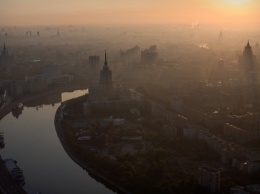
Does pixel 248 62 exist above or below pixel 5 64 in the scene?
above

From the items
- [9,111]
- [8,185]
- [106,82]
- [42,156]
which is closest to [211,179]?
[8,185]

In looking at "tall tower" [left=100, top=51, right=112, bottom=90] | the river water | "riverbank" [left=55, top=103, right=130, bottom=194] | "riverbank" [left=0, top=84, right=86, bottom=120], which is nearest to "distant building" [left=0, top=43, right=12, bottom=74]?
"riverbank" [left=0, top=84, right=86, bottom=120]

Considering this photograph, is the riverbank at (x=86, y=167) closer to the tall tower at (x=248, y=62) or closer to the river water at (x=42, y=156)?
the river water at (x=42, y=156)

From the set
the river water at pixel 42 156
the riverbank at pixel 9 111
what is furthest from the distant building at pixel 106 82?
the riverbank at pixel 9 111

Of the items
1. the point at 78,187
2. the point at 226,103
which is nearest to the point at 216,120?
the point at 226,103

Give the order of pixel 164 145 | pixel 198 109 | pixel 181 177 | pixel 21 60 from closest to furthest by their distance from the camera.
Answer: pixel 181 177
pixel 164 145
pixel 198 109
pixel 21 60

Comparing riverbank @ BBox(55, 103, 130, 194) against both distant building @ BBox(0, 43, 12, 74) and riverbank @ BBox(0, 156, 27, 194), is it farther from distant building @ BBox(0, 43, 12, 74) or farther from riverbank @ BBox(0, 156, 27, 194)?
distant building @ BBox(0, 43, 12, 74)

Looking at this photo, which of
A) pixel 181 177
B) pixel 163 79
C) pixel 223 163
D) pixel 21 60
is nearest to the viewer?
pixel 181 177

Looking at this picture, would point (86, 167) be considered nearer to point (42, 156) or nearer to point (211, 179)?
point (42, 156)

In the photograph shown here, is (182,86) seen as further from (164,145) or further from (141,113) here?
(164,145)
